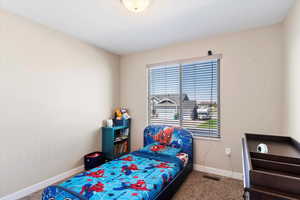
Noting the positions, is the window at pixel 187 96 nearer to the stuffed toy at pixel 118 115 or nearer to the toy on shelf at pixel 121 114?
the toy on shelf at pixel 121 114

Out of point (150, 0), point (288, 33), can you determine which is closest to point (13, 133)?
point (150, 0)

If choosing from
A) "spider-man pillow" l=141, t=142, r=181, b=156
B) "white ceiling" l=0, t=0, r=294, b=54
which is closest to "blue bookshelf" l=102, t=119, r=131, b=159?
"spider-man pillow" l=141, t=142, r=181, b=156

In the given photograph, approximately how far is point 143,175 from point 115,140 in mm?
1500

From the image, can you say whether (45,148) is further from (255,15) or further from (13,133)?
(255,15)

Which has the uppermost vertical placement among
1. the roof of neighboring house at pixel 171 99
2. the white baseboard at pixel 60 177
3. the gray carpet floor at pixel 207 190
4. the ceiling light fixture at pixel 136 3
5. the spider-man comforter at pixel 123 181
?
the ceiling light fixture at pixel 136 3

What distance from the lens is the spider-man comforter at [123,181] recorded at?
4.64 feet

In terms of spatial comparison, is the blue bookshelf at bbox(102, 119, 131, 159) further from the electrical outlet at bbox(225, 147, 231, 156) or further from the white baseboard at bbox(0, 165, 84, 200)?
the electrical outlet at bbox(225, 147, 231, 156)

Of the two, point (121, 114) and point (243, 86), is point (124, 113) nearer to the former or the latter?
point (121, 114)

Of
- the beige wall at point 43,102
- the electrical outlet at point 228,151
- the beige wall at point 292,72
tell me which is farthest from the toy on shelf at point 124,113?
the beige wall at point 292,72

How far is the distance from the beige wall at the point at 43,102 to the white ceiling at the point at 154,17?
0.34m

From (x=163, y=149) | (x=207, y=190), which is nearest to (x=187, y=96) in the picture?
(x=163, y=149)

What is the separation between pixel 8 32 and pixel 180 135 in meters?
3.10

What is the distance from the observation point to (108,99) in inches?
136

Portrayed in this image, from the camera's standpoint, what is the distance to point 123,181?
169cm
